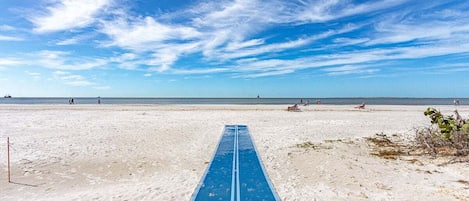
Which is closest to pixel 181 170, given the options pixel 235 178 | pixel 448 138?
pixel 235 178

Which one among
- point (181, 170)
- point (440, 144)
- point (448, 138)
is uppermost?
point (448, 138)

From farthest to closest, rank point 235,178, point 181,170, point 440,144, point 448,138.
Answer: point 440,144 → point 448,138 → point 181,170 → point 235,178

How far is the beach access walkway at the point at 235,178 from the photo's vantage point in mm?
6699

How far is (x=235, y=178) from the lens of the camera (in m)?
7.84

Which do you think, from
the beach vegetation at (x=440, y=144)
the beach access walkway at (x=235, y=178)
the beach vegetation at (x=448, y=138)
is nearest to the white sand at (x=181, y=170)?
the beach access walkway at (x=235, y=178)

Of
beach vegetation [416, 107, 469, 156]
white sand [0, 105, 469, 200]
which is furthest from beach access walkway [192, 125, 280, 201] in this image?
beach vegetation [416, 107, 469, 156]

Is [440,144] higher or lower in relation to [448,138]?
lower

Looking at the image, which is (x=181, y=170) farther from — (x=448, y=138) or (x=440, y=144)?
(x=440, y=144)

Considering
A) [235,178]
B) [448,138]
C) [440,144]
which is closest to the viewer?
[235,178]

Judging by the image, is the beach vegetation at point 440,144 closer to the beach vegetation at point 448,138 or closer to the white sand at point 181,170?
the beach vegetation at point 448,138

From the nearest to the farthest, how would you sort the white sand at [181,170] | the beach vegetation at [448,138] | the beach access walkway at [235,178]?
the beach access walkway at [235,178], the white sand at [181,170], the beach vegetation at [448,138]

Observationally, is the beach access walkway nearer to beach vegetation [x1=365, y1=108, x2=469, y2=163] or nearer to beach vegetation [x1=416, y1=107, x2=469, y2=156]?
beach vegetation [x1=365, y1=108, x2=469, y2=163]

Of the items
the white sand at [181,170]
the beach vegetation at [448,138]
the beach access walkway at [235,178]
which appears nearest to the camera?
the beach access walkway at [235,178]

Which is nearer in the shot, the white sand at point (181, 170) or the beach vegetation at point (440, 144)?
the white sand at point (181, 170)
